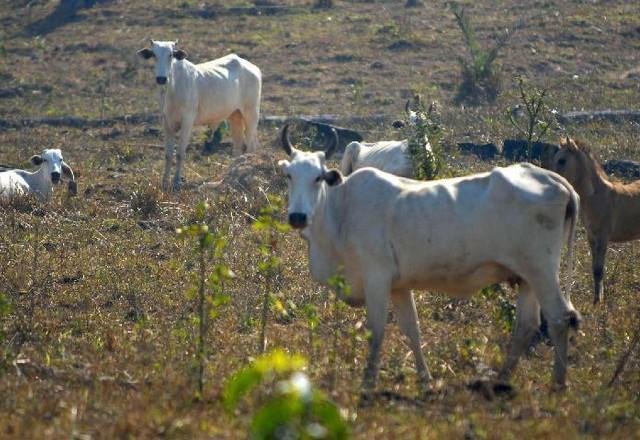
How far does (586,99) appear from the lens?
19047 millimetres

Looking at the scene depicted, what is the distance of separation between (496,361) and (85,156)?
32.6ft

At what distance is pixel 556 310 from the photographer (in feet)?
24.0

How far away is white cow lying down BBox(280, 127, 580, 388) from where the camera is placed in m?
7.38

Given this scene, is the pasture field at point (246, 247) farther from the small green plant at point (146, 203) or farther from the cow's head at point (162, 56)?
the cow's head at point (162, 56)

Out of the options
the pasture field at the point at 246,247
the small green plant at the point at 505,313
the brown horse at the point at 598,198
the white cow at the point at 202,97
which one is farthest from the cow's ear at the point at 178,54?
the small green plant at the point at 505,313

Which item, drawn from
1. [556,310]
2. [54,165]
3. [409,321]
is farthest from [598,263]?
[54,165]

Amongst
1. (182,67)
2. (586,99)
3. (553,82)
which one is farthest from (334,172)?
(553,82)

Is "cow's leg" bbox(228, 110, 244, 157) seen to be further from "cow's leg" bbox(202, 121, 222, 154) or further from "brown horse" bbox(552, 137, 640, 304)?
"brown horse" bbox(552, 137, 640, 304)

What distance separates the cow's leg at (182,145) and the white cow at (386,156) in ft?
8.07

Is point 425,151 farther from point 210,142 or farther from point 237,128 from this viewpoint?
point 210,142

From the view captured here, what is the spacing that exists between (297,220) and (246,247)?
135 inches

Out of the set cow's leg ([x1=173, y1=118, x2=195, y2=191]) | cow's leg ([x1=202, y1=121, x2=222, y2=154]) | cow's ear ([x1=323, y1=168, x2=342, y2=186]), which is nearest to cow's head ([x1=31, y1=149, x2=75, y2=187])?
cow's leg ([x1=173, y1=118, x2=195, y2=191])

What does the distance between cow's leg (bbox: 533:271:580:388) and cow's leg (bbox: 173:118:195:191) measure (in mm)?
7909

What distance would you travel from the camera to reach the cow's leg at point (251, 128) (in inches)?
671
